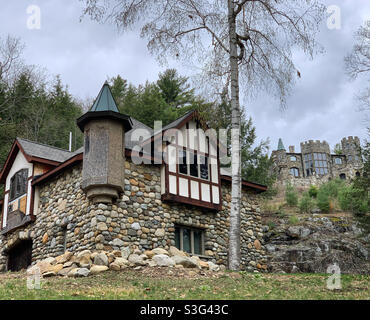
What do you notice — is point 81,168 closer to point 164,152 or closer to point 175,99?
point 164,152

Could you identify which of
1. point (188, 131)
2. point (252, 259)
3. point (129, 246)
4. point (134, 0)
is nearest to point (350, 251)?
point (252, 259)

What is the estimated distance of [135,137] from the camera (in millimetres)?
16859

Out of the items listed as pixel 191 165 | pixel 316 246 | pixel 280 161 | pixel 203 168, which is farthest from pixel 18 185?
pixel 280 161

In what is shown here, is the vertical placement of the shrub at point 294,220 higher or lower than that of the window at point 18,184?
lower

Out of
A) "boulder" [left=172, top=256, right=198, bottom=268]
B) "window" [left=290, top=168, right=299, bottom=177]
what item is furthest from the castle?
"boulder" [left=172, top=256, right=198, bottom=268]

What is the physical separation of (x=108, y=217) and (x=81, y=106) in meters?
25.2

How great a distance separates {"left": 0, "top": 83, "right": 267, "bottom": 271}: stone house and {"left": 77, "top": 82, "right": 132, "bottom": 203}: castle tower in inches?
1.2

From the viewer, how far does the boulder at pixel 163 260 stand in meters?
12.3

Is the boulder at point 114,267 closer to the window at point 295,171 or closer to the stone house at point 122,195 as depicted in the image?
the stone house at point 122,195

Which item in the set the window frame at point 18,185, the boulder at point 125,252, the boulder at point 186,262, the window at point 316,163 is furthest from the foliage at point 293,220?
the window at point 316,163

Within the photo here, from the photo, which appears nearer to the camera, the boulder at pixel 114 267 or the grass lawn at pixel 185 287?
the grass lawn at pixel 185 287

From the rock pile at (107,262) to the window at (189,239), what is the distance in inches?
74.6

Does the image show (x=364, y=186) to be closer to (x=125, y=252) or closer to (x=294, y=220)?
(x=294, y=220)

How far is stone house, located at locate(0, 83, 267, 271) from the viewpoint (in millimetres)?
13789
